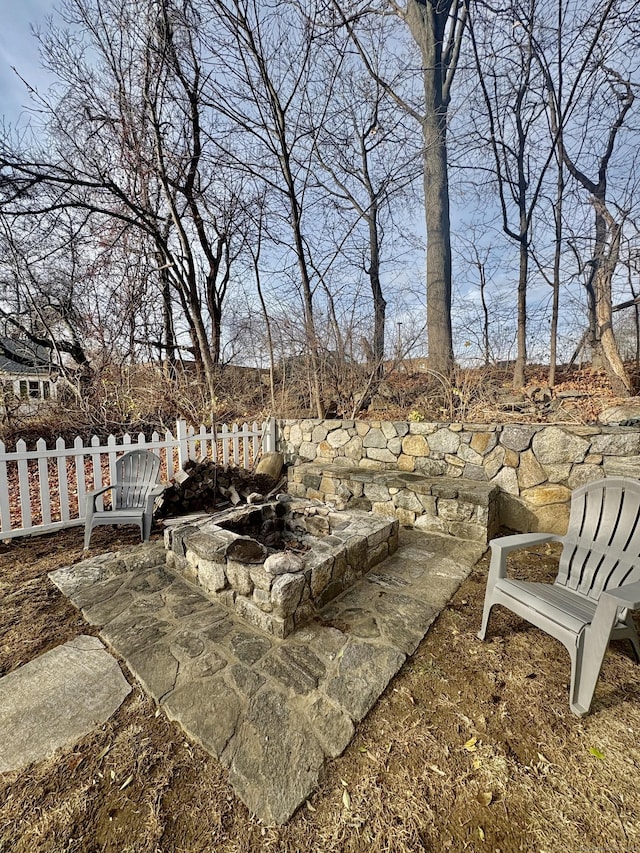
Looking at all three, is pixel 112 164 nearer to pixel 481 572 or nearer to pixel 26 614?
pixel 26 614

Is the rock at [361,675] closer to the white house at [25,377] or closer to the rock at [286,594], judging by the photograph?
the rock at [286,594]

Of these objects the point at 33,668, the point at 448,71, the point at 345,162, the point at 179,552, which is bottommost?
the point at 33,668

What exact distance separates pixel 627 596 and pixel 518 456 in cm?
215

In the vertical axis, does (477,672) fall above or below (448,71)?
below

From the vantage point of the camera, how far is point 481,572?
267cm

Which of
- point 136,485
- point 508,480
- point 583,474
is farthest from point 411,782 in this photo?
point 136,485

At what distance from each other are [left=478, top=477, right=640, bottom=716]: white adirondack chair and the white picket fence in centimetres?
364

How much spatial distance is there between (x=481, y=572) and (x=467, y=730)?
1.48 metres

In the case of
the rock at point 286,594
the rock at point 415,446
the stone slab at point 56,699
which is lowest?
the stone slab at point 56,699

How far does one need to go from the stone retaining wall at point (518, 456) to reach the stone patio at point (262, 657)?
1175 millimetres

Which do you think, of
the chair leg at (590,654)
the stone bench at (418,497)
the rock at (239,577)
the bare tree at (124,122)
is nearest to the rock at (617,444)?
the stone bench at (418,497)

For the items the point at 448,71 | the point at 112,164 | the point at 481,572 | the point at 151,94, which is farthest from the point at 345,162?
the point at 481,572

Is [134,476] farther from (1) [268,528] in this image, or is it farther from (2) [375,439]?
(2) [375,439]

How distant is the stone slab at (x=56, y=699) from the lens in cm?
128
